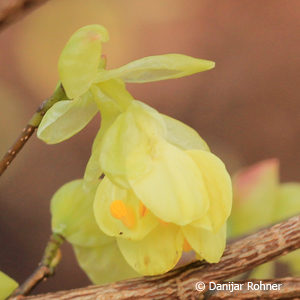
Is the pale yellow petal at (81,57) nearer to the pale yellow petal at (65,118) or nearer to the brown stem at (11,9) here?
the pale yellow petal at (65,118)

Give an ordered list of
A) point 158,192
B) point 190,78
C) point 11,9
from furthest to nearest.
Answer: point 190,78
point 11,9
point 158,192

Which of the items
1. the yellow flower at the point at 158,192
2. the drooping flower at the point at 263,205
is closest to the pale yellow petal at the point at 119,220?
the yellow flower at the point at 158,192

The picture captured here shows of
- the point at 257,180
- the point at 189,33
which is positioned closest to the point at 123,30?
the point at 189,33

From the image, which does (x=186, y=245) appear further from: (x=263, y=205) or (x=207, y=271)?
(x=263, y=205)

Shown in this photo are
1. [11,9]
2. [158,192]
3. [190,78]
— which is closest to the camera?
[158,192]

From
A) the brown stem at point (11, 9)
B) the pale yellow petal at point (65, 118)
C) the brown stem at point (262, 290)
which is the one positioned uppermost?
the brown stem at point (11, 9)

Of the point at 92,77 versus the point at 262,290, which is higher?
the point at 92,77

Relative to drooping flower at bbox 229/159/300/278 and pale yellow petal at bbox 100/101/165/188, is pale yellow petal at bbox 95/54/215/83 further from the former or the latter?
drooping flower at bbox 229/159/300/278

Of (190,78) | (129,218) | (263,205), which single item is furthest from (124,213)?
(190,78)

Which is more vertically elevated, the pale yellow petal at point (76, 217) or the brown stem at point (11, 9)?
the brown stem at point (11, 9)
